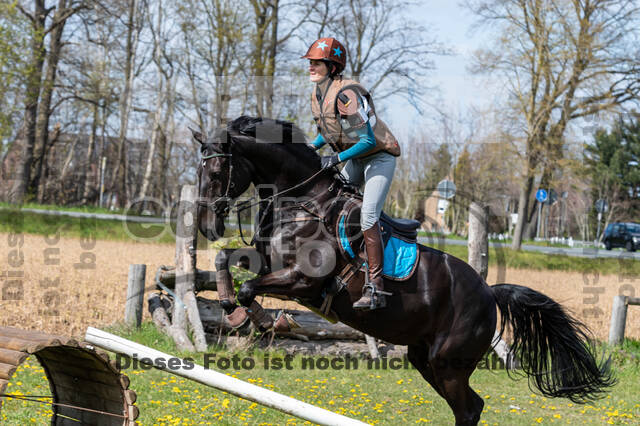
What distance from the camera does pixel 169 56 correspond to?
2830 centimetres

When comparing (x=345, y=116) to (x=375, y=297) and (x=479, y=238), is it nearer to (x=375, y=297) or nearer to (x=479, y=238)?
(x=375, y=297)

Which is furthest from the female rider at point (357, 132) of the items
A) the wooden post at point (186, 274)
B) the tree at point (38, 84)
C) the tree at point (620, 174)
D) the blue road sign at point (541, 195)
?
the tree at point (620, 174)

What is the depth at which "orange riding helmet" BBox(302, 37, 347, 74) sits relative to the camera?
447 centimetres

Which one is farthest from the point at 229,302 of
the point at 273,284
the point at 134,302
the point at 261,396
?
the point at 134,302

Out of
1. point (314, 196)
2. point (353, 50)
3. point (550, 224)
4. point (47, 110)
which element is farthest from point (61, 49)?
point (550, 224)

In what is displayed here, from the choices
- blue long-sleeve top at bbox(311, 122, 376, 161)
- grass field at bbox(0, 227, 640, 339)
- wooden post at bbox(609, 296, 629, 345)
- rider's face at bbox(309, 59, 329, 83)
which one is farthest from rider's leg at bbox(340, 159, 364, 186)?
wooden post at bbox(609, 296, 629, 345)

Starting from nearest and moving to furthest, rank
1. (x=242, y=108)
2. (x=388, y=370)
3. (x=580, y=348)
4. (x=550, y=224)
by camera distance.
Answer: (x=580, y=348) < (x=388, y=370) < (x=242, y=108) < (x=550, y=224)

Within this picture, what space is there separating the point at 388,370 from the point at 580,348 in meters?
3.58

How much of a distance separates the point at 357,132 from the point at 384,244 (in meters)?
→ 0.91

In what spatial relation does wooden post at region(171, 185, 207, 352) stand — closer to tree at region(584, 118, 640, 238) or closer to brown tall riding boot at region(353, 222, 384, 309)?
brown tall riding boot at region(353, 222, 384, 309)

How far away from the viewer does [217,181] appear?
14.8ft

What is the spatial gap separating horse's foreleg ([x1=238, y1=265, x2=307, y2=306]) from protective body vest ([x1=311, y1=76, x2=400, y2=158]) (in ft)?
3.51

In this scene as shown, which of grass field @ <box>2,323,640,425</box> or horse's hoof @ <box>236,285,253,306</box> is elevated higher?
horse's hoof @ <box>236,285,253,306</box>

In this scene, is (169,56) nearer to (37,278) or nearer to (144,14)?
(144,14)
